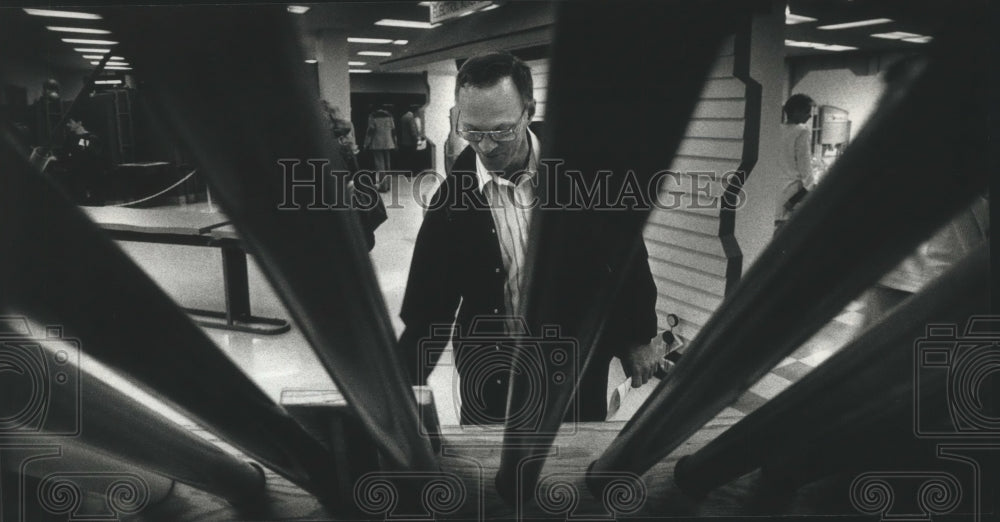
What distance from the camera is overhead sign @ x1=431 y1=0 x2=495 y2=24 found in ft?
2.47

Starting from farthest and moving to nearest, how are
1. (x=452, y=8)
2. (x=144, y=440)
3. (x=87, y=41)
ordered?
(x=452, y=8) < (x=87, y=41) < (x=144, y=440)

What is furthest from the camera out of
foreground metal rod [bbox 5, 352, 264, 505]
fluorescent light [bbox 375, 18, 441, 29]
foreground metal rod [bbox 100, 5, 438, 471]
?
fluorescent light [bbox 375, 18, 441, 29]

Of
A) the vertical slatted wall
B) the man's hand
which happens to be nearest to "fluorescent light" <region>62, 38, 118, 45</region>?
the vertical slatted wall

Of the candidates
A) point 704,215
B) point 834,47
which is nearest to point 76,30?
point 704,215

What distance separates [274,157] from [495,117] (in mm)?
310

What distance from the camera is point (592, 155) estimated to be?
0.57 metres

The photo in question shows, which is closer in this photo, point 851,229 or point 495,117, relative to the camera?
point 851,229

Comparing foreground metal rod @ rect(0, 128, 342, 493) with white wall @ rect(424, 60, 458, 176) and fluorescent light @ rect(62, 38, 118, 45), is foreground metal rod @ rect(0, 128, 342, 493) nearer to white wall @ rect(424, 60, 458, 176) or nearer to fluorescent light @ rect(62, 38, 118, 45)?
fluorescent light @ rect(62, 38, 118, 45)

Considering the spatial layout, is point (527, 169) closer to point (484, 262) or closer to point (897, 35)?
point (484, 262)

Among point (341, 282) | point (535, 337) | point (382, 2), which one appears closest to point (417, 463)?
point (535, 337)

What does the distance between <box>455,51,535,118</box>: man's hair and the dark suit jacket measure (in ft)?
0.29

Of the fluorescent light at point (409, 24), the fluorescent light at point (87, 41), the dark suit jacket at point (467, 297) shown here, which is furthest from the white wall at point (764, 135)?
the fluorescent light at point (87, 41)

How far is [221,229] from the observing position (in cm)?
69

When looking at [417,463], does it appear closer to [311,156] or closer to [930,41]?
[311,156]
